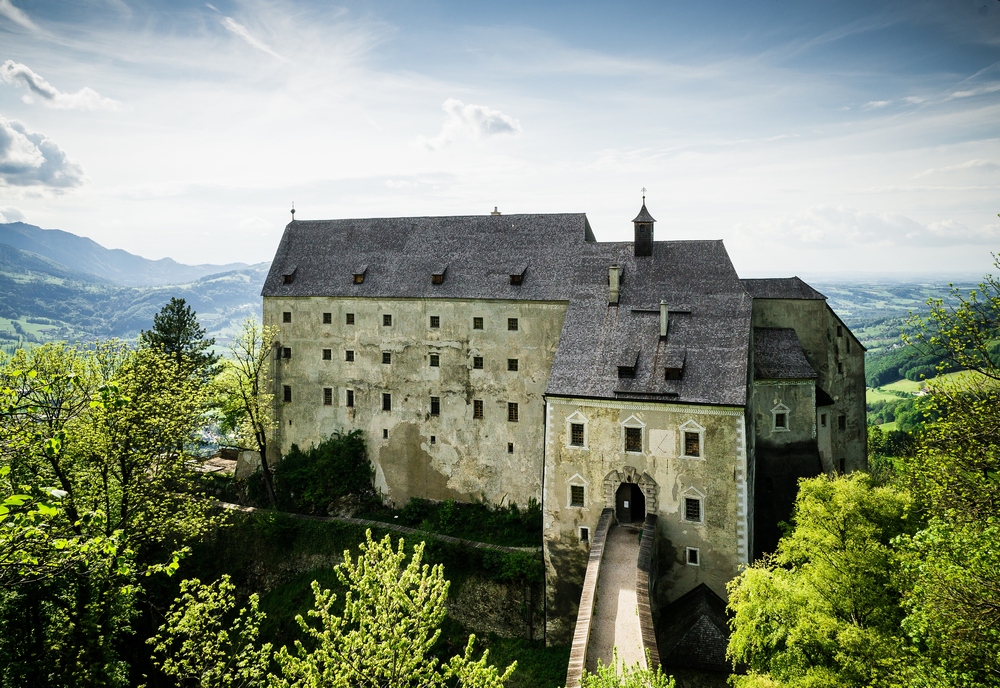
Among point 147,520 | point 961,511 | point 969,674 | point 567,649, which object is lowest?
point 567,649

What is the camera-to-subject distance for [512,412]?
36.0 metres

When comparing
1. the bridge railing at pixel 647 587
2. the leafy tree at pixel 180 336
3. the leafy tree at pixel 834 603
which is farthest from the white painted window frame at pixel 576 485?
the leafy tree at pixel 180 336

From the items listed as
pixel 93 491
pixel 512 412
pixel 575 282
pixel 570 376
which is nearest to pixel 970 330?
pixel 570 376

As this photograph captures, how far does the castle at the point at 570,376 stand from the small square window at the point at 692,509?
9 cm

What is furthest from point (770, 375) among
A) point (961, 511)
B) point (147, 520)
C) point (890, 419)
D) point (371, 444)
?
point (890, 419)

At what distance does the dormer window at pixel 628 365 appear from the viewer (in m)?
28.3

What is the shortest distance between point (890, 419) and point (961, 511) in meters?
94.7

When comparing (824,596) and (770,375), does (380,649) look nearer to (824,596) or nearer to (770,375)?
(824,596)

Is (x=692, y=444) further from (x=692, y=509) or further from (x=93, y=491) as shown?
(x=93, y=491)

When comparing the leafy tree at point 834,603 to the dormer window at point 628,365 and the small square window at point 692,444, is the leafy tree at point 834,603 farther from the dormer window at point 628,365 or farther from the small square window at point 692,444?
the dormer window at point 628,365

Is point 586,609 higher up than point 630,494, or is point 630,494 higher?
point 630,494

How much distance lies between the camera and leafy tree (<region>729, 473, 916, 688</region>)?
16000 millimetres

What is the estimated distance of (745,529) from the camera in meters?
25.7

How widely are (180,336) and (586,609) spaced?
40.6 meters
